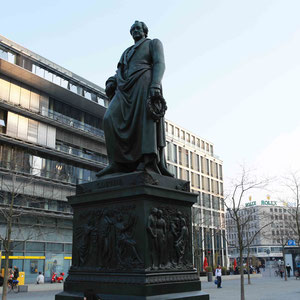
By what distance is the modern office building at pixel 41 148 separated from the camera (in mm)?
38688

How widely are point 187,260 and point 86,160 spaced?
41802 millimetres

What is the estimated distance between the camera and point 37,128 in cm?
4297

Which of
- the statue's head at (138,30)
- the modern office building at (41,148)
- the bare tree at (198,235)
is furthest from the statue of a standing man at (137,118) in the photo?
the bare tree at (198,235)

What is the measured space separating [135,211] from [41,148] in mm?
37440

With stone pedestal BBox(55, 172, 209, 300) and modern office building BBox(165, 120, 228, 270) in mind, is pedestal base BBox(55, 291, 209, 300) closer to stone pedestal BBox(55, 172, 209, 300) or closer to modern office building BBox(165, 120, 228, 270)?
stone pedestal BBox(55, 172, 209, 300)

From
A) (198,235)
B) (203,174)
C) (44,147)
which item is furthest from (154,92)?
(203,174)

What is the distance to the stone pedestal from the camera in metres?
5.68

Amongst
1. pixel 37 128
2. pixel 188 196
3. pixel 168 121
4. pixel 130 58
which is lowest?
pixel 188 196

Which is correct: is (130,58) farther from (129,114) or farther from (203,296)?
(203,296)

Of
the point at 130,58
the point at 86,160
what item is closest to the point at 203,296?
the point at 130,58

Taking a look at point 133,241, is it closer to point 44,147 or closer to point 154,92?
point 154,92

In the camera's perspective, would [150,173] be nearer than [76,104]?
Yes

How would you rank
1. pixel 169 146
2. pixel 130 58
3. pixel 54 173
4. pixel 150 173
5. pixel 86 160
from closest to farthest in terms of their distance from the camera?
pixel 150 173 → pixel 130 58 → pixel 54 173 → pixel 86 160 → pixel 169 146

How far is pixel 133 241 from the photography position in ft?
19.1
